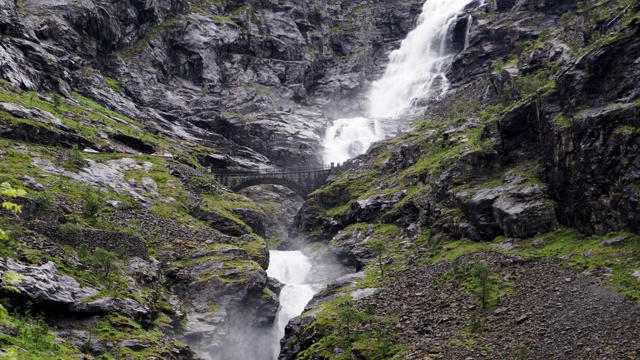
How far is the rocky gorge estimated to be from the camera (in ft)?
113

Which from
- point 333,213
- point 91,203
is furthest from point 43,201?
point 333,213

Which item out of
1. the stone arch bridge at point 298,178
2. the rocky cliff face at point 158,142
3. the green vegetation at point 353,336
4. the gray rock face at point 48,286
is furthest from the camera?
the stone arch bridge at point 298,178

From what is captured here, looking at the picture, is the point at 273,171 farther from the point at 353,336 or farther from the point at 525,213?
the point at 353,336

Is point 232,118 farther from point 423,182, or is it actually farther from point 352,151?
point 423,182

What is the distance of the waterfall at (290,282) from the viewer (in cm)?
5950

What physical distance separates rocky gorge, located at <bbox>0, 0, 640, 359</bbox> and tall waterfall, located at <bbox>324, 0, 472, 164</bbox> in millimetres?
5634

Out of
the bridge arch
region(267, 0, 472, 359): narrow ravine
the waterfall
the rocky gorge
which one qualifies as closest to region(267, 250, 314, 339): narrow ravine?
the waterfall

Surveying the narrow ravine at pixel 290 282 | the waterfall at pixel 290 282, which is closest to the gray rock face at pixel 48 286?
the waterfall at pixel 290 282

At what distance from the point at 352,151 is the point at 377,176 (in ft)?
107

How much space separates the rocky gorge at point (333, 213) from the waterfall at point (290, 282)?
131 inches

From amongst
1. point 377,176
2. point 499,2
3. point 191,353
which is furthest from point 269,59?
point 191,353

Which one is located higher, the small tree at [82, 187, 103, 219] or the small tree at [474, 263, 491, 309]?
the small tree at [82, 187, 103, 219]

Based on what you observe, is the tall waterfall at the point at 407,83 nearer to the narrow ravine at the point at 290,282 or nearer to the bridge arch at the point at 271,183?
the bridge arch at the point at 271,183

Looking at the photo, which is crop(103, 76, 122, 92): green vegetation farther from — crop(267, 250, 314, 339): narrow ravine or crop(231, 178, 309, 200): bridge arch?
crop(267, 250, 314, 339): narrow ravine
